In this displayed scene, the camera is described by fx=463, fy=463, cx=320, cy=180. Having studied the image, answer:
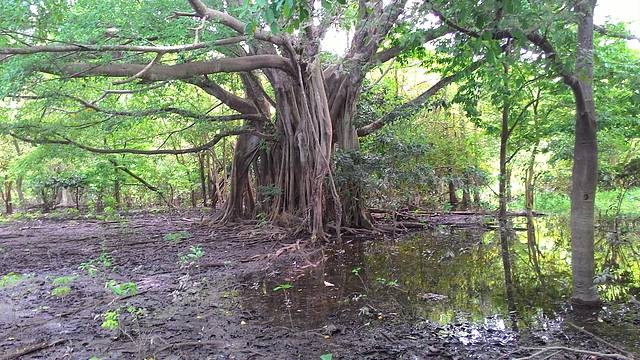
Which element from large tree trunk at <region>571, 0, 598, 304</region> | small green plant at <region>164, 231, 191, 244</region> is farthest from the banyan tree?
small green plant at <region>164, 231, 191, 244</region>

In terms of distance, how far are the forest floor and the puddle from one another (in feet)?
0.15

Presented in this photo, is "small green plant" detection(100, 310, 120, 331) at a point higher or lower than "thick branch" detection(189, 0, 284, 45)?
lower

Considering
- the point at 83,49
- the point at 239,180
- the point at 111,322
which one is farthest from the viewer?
the point at 239,180

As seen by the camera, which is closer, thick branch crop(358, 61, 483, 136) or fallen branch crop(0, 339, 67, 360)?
fallen branch crop(0, 339, 67, 360)

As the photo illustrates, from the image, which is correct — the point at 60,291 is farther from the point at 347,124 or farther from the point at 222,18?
→ the point at 347,124

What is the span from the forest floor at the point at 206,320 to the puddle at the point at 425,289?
0.05 m

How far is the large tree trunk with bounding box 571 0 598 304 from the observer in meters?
3.70

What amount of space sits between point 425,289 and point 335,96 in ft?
16.6

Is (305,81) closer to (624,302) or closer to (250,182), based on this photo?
(250,182)

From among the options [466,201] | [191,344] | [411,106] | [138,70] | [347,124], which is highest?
[411,106]

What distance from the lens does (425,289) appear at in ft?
15.9

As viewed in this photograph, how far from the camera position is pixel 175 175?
60.4ft

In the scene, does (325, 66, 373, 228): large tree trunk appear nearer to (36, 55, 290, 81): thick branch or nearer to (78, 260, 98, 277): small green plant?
(36, 55, 290, 81): thick branch

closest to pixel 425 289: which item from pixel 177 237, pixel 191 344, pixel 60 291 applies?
pixel 191 344
